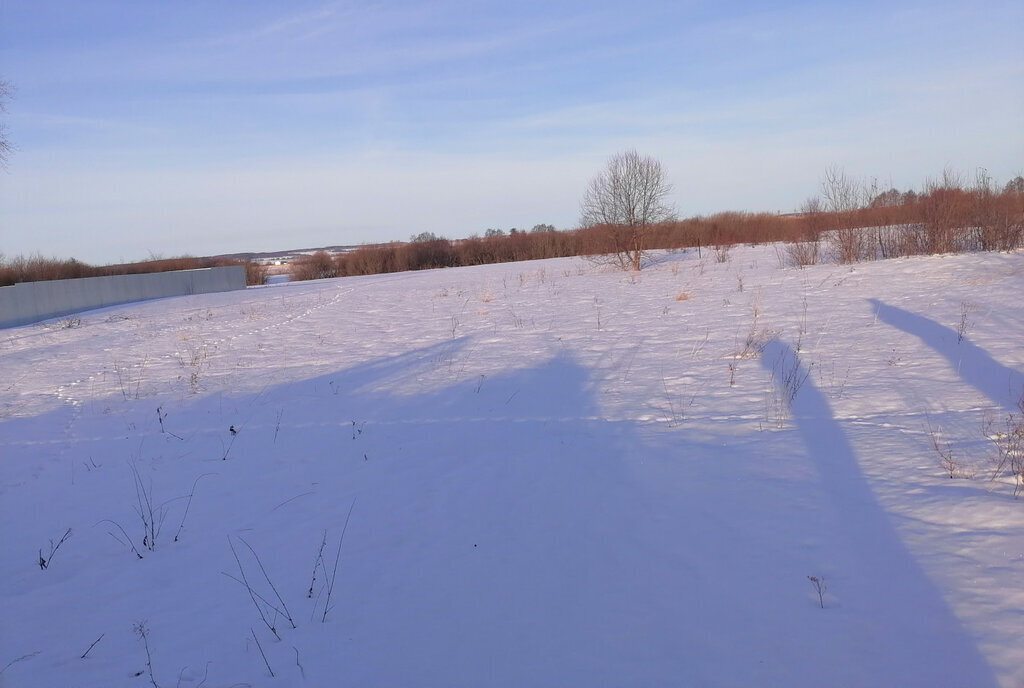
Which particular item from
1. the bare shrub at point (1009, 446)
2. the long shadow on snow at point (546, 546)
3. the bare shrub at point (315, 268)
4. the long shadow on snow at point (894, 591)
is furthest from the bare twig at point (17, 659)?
the bare shrub at point (315, 268)

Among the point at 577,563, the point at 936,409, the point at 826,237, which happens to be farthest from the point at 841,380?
the point at 826,237

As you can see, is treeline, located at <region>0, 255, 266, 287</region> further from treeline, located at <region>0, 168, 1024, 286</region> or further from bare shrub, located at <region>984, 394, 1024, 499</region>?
bare shrub, located at <region>984, 394, 1024, 499</region>

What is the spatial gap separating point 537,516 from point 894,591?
225 centimetres

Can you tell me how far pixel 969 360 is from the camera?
287 inches

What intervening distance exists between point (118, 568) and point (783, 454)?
17.0 ft

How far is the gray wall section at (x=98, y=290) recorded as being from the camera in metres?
21.3

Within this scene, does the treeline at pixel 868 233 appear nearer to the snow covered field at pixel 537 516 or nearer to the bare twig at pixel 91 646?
the snow covered field at pixel 537 516

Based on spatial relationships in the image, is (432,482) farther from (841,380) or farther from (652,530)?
(841,380)

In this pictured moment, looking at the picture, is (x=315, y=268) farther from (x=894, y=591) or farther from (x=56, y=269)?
(x=894, y=591)

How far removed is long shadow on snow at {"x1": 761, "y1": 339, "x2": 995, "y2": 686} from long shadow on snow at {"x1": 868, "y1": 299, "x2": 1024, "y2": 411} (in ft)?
6.78

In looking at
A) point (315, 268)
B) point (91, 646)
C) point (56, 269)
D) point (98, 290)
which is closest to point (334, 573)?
point (91, 646)

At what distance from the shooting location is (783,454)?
5188 millimetres

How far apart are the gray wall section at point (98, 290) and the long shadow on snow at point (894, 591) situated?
81.5 ft

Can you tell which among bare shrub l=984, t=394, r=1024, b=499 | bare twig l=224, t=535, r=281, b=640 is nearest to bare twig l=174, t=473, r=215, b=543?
bare twig l=224, t=535, r=281, b=640
